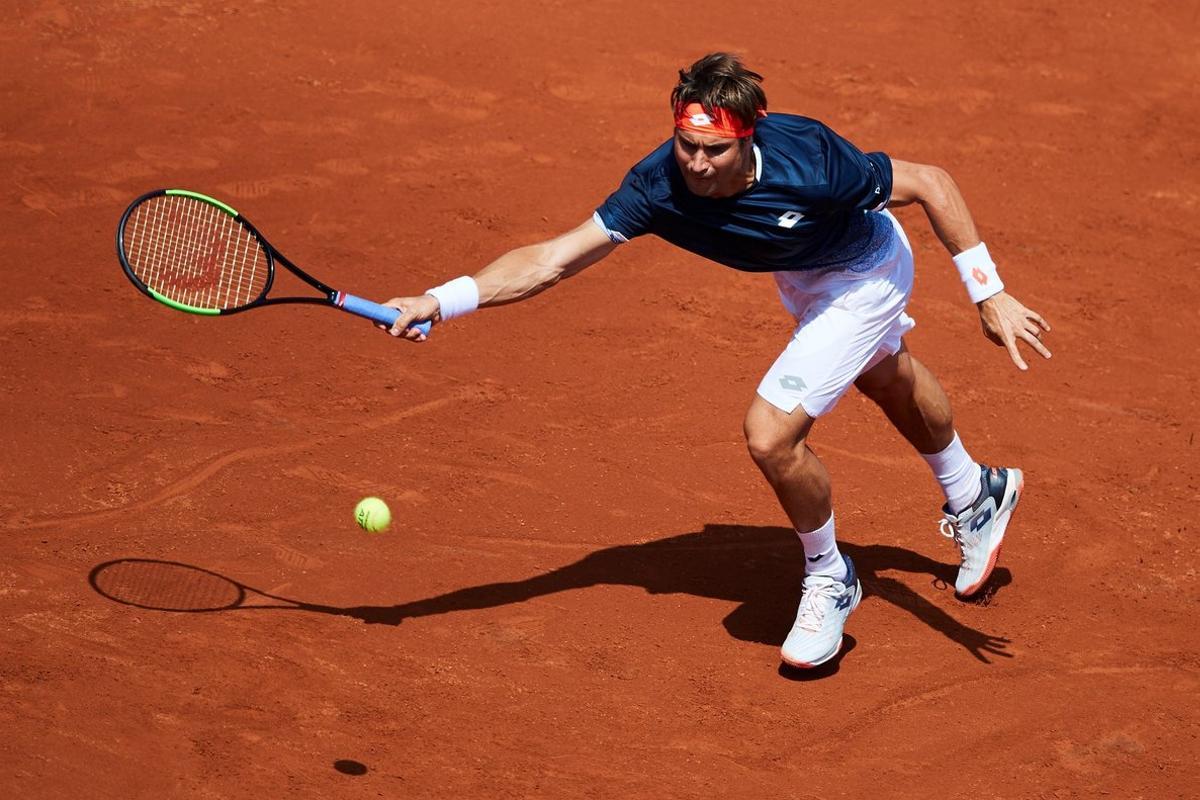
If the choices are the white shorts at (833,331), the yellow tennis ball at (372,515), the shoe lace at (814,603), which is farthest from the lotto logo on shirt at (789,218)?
the yellow tennis ball at (372,515)

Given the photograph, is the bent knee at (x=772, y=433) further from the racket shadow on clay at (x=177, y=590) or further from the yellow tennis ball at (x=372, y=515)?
the racket shadow on clay at (x=177, y=590)

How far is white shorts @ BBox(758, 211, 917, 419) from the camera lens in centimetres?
539

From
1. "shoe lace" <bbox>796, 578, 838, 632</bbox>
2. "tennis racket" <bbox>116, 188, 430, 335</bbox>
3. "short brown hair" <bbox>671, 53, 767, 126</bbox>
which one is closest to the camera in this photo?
"short brown hair" <bbox>671, 53, 767, 126</bbox>

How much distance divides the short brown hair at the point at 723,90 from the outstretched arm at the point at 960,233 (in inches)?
27.1

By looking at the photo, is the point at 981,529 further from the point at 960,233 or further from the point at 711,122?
the point at 711,122

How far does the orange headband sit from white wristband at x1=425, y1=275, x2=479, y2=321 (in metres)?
0.91

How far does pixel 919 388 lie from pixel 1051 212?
4007mm

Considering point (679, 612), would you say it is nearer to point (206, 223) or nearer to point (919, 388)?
point (919, 388)

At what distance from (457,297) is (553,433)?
1986mm

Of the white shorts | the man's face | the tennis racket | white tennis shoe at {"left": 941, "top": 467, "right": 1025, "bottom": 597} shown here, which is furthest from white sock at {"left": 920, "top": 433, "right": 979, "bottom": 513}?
the tennis racket

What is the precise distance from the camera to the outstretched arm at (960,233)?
5.38 m

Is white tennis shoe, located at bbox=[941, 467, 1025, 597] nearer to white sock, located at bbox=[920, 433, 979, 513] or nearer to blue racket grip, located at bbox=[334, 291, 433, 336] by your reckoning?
white sock, located at bbox=[920, 433, 979, 513]

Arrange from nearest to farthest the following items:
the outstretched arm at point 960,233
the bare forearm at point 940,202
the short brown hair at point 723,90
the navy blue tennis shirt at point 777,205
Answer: the short brown hair at point 723,90, the navy blue tennis shirt at point 777,205, the outstretched arm at point 960,233, the bare forearm at point 940,202

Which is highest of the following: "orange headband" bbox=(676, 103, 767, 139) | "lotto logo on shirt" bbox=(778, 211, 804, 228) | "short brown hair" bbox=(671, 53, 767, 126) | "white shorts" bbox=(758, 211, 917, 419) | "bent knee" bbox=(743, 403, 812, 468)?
"short brown hair" bbox=(671, 53, 767, 126)
